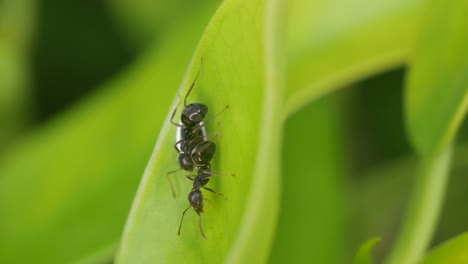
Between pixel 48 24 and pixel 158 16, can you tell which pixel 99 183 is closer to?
pixel 158 16

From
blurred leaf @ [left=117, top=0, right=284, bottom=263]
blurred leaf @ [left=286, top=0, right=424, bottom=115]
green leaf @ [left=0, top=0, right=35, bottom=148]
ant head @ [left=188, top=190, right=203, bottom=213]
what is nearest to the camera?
blurred leaf @ [left=117, top=0, right=284, bottom=263]

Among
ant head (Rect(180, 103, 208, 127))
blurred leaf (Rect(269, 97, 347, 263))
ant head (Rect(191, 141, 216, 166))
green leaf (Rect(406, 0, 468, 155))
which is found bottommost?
blurred leaf (Rect(269, 97, 347, 263))

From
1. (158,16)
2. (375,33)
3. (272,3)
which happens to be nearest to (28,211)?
(158,16)

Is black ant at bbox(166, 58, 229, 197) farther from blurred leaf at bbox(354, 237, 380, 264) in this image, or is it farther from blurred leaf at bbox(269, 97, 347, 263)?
blurred leaf at bbox(269, 97, 347, 263)

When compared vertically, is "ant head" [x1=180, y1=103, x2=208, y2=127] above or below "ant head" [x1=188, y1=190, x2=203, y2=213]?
above

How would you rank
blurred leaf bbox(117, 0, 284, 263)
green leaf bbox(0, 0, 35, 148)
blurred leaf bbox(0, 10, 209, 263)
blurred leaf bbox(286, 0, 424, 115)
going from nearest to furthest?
blurred leaf bbox(117, 0, 284, 263)
blurred leaf bbox(286, 0, 424, 115)
blurred leaf bbox(0, 10, 209, 263)
green leaf bbox(0, 0, 35, 148)

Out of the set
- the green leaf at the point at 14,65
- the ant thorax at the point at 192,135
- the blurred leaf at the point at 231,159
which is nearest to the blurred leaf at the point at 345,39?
the ant thorax at the point at 192,135

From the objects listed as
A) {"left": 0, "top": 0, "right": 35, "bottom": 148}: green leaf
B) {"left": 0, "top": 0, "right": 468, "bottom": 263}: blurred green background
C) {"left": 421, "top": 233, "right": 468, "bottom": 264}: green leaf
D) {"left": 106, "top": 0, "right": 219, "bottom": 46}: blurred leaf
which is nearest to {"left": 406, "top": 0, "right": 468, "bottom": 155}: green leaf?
{"left": 421, "top": 233, "right": 468, "bottom": 264}: green leaf
